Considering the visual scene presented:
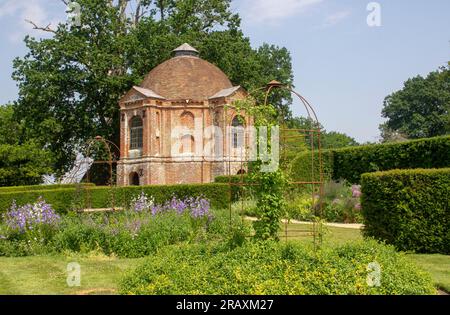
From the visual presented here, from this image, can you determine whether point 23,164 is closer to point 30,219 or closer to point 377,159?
point 30,219

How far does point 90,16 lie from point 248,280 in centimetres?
3332

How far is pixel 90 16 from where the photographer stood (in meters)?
35.5

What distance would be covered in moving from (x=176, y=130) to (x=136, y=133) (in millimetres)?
3042

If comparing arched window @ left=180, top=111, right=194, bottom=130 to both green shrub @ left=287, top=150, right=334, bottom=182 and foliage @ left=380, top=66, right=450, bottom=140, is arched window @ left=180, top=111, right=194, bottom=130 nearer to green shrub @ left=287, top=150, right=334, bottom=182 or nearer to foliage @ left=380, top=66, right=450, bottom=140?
green shrub @ left=287, top=150, right=334, bottom=182

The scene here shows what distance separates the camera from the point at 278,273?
691cm

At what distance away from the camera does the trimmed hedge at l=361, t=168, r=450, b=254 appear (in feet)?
34.0

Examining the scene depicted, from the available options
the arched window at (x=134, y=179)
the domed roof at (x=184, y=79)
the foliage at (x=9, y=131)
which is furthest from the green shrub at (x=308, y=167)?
the foliage at (x=9, y=131)

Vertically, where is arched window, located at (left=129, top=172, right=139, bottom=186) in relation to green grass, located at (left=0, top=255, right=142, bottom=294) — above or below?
above

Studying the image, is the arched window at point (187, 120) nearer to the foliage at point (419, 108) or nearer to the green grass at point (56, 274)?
the green grass at point (56, 274)

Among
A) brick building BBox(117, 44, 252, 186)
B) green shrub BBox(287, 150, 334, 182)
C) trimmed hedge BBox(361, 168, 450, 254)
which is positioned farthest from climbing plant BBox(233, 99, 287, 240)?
brick building BBox(117, 44, 252, 186)

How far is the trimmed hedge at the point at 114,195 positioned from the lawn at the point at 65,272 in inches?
344

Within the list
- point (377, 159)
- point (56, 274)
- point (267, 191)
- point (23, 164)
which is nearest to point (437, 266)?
point (267, 191)

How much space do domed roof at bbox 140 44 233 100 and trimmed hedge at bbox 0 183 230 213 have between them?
14735 millimetres
